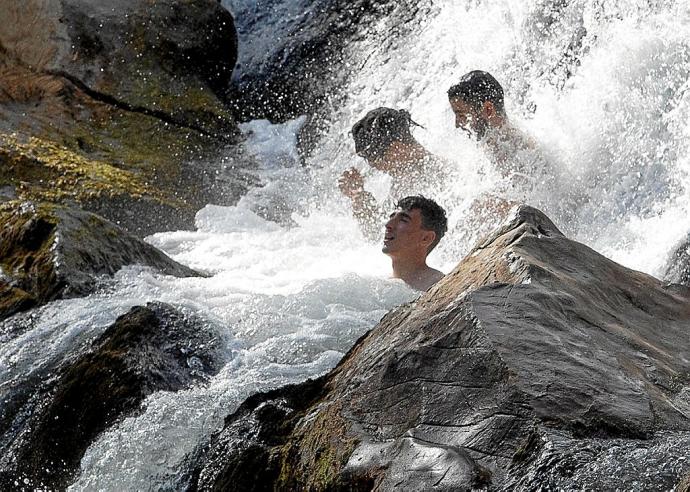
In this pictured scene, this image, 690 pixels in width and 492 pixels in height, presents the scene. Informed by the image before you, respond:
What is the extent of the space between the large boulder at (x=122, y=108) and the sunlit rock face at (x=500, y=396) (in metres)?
4.47

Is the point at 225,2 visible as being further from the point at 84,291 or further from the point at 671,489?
the point at 671,489

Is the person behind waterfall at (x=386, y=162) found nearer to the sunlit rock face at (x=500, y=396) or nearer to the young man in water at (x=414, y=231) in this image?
the young man in water at (x=414, y=231)

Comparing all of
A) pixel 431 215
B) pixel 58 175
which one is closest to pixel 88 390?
pixel 431 215

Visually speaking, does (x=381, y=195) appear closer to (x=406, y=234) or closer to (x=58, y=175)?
(x=406, y=234)

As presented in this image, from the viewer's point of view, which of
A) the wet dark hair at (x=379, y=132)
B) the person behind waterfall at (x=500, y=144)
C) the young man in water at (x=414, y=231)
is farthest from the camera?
the wet dark hair at (x=379, y=132)

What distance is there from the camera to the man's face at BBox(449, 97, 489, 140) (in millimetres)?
7324

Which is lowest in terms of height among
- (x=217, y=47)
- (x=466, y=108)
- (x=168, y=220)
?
(x=168, y=220)

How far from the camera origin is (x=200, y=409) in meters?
3.51

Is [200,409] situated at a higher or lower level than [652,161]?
lower

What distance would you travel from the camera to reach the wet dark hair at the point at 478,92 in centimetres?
728

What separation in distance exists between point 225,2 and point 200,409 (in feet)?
28.5

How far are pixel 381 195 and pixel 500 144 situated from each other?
4.03 ft

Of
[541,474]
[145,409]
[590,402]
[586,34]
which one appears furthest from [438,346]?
[586,34]

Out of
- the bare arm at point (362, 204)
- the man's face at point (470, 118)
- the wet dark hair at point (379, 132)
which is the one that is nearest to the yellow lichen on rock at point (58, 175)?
the bare arm at point (362, 204)
